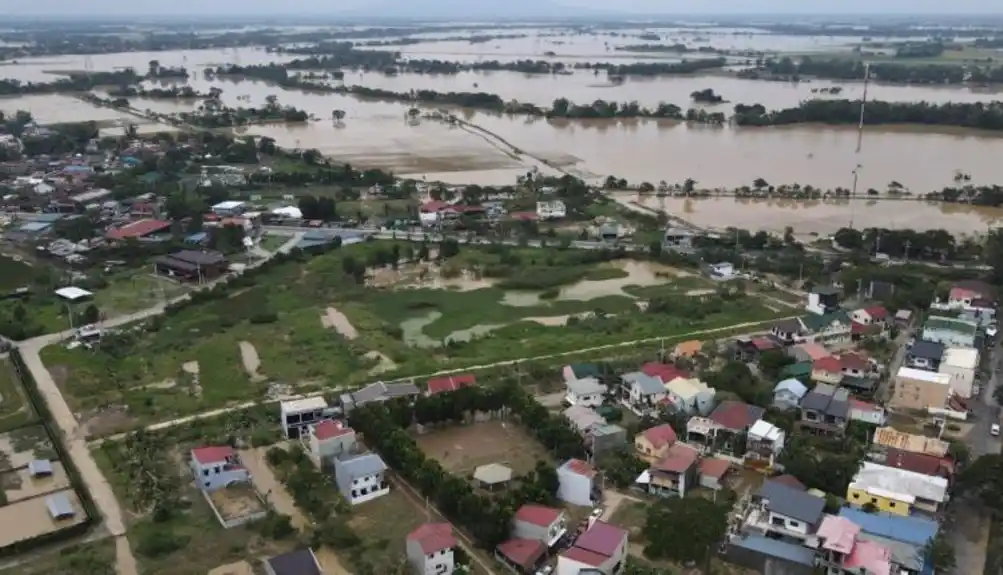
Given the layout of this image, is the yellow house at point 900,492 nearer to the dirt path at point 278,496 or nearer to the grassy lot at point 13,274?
the dirt path at point 278,496

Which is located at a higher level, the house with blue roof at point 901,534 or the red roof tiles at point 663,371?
the red roof tiles at point 663,371

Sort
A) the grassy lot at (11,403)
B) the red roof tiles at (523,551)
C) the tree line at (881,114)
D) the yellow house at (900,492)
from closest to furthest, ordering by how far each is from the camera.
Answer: the red roof tiles at (523,551) < the yellow house at (900,492) < the grassy lot at (11,403) < the tree line at (881,114)

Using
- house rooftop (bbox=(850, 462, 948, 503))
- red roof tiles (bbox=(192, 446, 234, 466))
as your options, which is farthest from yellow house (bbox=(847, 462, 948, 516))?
red roof tiles (bbox=(192, 446, 234, 466))

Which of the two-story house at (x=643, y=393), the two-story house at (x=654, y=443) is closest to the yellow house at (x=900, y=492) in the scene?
the two-story house at (x=654, y=443)

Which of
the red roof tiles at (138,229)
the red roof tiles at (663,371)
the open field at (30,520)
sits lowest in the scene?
the open field at (30,520)

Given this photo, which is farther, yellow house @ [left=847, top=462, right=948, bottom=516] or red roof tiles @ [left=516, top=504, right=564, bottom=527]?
yellow house @ [left=847, top=462, right=948, bottom=516]

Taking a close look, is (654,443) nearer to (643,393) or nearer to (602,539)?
(643,393)

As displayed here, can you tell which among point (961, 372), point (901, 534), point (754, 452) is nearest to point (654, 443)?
point (754, 452)

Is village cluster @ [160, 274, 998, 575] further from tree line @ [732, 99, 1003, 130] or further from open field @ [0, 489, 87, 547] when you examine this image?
tree line @ [732, 99, 1003, 130]
